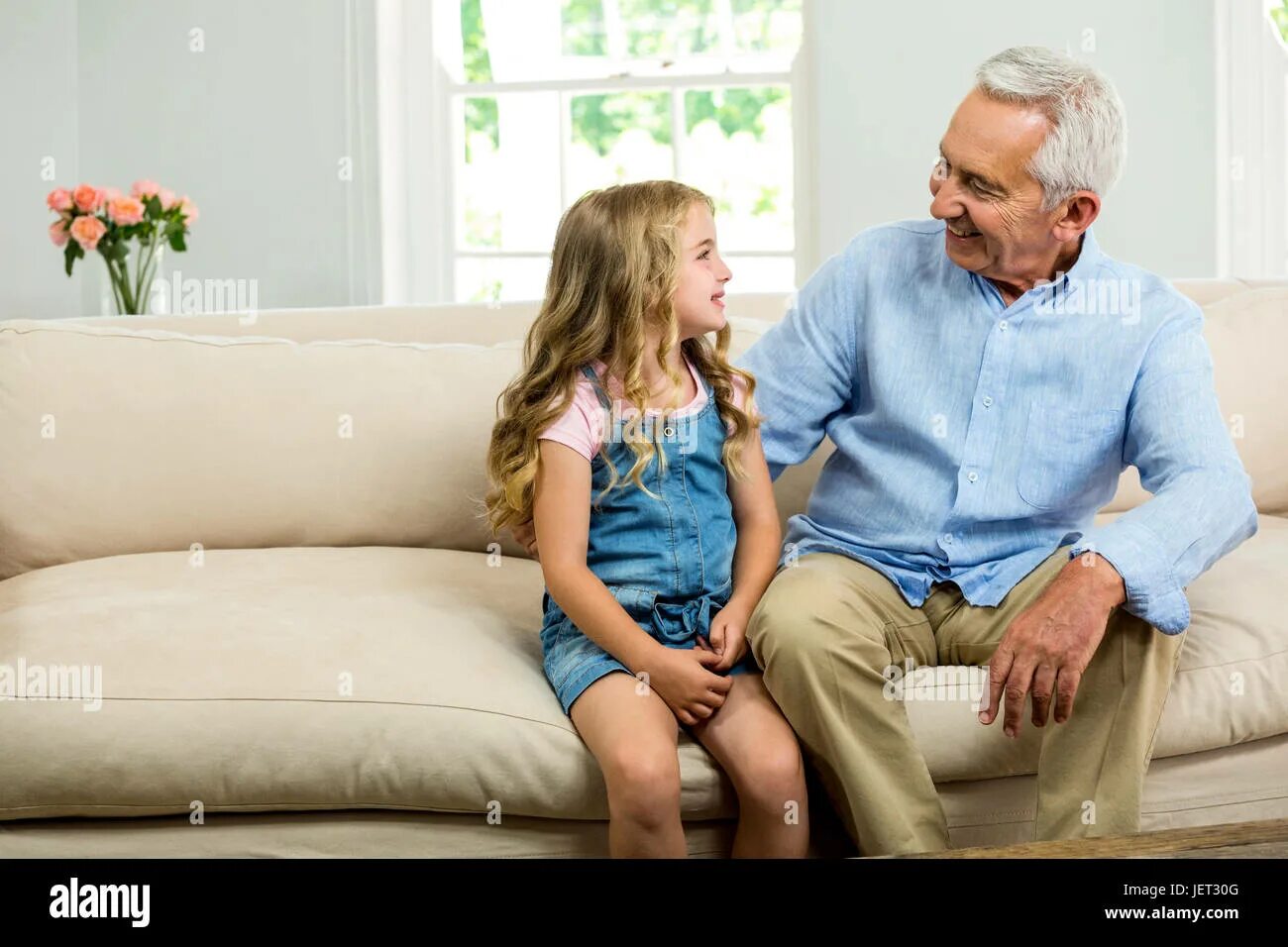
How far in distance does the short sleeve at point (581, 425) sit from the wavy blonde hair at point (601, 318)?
0.01 metres

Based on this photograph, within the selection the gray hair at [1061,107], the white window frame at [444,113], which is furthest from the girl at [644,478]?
the white window frame at [444,113]

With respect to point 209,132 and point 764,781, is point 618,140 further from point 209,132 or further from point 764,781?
point 764,781

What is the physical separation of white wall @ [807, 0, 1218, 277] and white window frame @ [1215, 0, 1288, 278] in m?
0.05

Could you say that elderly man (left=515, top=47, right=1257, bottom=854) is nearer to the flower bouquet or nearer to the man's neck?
the man's neck

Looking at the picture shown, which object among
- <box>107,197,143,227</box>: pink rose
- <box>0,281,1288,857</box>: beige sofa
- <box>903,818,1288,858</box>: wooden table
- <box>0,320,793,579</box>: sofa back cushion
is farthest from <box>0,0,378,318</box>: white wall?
<box>903,818,1288,858</box>: wooden table

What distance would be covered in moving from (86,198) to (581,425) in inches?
76.2

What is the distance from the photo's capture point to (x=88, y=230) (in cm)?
287

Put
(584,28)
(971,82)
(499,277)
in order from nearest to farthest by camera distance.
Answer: (971,82)
(584,28)
(499,277)

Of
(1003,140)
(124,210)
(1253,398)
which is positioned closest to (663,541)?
(1003,140)

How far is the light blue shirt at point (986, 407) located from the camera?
1.55m

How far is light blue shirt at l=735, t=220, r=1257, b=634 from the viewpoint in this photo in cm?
155

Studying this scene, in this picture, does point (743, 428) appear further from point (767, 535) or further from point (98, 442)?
point (98, 442)

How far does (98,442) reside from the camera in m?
1.93
